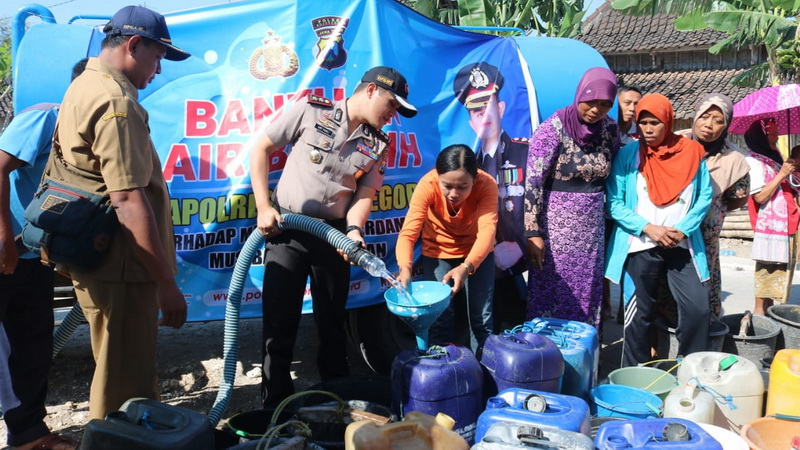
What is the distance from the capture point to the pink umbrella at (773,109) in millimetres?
→ 5637

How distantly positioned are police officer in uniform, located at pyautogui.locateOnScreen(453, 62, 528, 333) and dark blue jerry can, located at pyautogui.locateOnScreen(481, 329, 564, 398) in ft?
4.26

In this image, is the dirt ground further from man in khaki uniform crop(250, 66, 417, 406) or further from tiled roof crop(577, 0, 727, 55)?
tiled roof crop(577, 0, 727, 55)

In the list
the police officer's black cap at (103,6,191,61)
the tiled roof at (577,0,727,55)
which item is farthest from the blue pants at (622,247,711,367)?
the tiled roof at (577,0,727,55)

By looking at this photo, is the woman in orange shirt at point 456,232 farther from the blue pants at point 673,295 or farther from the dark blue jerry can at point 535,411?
the blue pants at point 673,295

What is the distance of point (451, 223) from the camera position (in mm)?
3846

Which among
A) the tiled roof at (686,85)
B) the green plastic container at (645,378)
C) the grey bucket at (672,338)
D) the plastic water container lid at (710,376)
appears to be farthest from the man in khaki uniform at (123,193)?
the tiled roof at (686,85)

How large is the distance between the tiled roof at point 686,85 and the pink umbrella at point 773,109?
770cm

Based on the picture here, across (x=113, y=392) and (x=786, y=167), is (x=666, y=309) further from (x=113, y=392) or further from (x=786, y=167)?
(x=113, y=392)

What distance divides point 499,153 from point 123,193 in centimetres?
279

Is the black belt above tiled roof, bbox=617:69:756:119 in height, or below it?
below

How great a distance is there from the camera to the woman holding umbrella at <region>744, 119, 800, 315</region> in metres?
5.51

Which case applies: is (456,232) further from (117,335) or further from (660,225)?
(117,335)

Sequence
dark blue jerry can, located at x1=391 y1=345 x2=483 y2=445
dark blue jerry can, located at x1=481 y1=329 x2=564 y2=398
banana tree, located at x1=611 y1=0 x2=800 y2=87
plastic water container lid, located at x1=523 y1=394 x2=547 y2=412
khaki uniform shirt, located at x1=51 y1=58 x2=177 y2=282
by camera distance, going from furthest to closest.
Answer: banana tree, located at x1=611 y1=0 x2=800 y2=87, dark blue jerry can, located at x1=481 y1=329 x2=564 y2=398, dark blue jerry can, located at x1=391 y1=345 x2=483 y2=445, plastic water container lid, located at x1=523 y1=394 x2=547 y2=412, khaki uniform shirt, located at x1=51 y1=58 x2=177 y2=282

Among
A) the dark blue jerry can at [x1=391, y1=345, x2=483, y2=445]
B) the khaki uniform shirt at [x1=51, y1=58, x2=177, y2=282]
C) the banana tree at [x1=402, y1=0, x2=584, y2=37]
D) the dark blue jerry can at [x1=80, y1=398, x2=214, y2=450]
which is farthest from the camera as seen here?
the banana tree at [x1=402, y1=0, x2=584, y2=37]
